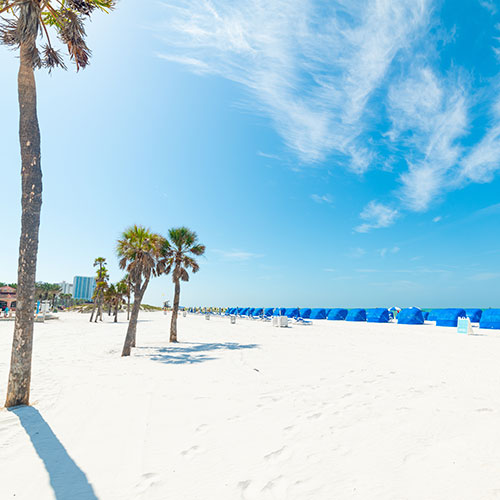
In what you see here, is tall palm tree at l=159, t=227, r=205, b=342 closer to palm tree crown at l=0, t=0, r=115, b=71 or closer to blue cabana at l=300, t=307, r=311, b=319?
palm tree crown at l=0, t=0, r=115, b=71

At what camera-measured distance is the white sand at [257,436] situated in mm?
3422

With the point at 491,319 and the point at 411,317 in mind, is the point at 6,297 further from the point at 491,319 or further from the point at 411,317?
the point at 491,319

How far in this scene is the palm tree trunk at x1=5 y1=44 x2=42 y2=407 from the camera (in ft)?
21.4

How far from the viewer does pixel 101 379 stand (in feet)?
28.8

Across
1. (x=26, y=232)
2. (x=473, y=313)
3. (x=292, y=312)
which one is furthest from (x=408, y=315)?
(x=26, y=232)

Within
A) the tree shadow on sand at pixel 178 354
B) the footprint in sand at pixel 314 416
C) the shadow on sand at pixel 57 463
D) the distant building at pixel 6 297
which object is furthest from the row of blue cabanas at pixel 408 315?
the distant building at pixel 6 297

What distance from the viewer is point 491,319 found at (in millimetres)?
26672

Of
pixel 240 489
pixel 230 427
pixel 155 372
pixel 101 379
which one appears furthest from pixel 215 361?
pixel 240 489

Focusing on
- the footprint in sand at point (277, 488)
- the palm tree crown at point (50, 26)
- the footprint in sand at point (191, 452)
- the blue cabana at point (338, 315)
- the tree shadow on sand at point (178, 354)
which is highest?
the palm tree crown at point (50, 26)

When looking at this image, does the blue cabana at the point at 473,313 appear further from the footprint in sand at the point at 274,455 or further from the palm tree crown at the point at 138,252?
the footprint in sand at the point at 274,455

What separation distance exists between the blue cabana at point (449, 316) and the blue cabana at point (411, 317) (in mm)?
2036

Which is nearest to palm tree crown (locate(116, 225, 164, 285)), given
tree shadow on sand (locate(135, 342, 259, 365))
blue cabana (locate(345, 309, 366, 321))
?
tree shadow on sand (locate(135, 342, 259, 365))

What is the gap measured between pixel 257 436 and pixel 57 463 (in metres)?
2.87

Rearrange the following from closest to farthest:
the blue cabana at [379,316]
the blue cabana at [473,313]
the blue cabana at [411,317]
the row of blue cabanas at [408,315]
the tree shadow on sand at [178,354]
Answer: the tree shadow on sand at [178,354] < the row of blue cabanas at [408,315] < the blue cabana at [473,313] < the blue cabana at [411,317] < the blue cabana at [379,316]
